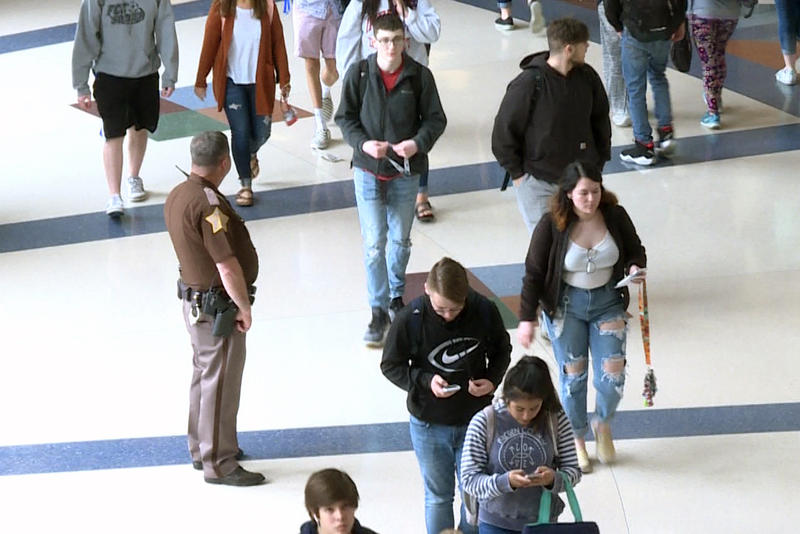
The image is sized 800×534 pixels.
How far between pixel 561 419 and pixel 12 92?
A: 7633 mm

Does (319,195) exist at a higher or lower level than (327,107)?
lower

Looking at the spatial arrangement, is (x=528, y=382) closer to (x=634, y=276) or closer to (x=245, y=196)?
(x=634, y=276)

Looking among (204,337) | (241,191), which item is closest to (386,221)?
(204,337)

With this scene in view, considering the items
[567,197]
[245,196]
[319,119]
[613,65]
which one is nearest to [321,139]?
[319,119]

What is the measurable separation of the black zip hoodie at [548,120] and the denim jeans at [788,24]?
174 inches

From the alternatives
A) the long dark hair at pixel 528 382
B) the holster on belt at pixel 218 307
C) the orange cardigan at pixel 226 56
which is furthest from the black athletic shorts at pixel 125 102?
the long dark hair at pixel 528 382

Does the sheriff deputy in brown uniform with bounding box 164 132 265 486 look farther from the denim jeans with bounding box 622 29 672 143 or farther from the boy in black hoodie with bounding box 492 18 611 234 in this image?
the denim jeans with bounding box 622 29 672 143

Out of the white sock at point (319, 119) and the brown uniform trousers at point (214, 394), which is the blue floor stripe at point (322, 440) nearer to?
the brown uniform trousers at point (214, 394)

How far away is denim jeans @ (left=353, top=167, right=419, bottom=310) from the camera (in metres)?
6.18

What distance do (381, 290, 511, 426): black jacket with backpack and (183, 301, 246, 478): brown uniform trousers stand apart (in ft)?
3.23

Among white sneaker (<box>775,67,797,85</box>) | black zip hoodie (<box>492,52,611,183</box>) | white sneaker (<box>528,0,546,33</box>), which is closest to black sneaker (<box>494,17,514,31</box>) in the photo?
white sneaker (<box>528,0,546,33</box>)

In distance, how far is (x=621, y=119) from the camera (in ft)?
29.8

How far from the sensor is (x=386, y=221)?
631cm

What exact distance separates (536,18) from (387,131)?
5.49 metres
